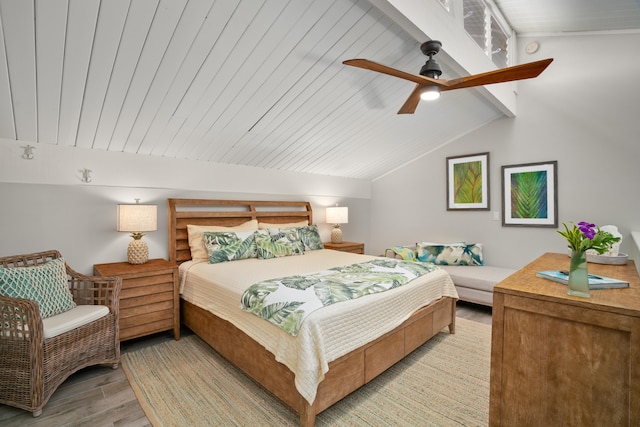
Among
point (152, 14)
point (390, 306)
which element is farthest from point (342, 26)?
point (390, 306)

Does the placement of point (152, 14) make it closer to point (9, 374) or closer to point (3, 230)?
point (3, 230)

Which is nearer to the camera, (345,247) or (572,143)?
(572,143)

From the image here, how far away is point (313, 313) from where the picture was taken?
1.78 metres

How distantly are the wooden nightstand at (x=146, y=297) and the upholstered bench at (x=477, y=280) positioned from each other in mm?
3269

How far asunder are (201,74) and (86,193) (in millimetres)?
1657

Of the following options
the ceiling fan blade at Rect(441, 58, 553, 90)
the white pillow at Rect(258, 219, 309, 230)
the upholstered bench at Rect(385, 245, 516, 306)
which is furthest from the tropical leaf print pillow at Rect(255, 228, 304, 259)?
the ceiling fan blade at Rect(441, 58, 553, 90)

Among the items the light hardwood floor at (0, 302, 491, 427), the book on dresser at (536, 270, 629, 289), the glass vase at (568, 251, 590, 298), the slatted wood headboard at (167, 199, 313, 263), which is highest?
the slatted wood headboard at (167, 199, 313, 263)

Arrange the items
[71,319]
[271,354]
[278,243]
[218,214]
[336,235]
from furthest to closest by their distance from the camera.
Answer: [336,235], [218,214], [278,243], [71,319], [271,354]

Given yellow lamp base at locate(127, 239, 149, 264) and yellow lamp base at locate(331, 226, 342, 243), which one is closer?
yellow lamp base at locate(127, 239, 149, 264)

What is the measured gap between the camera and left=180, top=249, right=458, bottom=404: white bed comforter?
1.69m

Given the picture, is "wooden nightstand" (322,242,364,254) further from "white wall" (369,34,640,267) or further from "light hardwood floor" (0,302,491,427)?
"light hardwood floor" (0,302,491,427)

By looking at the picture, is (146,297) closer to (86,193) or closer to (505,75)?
(86,193)

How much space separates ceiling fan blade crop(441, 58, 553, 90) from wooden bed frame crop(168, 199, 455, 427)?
1.81 m

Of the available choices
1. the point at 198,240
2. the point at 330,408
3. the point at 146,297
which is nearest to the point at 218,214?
the point at 198,240
